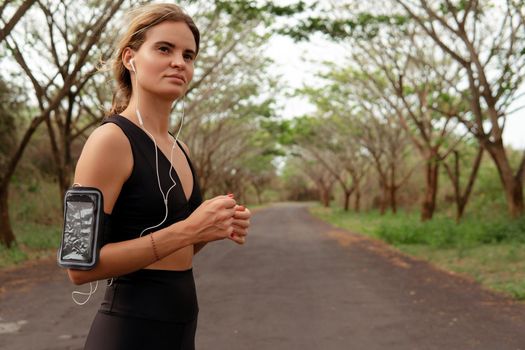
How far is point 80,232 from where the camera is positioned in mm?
1403

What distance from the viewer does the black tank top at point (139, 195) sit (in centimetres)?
153

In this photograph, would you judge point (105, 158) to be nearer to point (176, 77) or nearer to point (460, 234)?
point (176, 77)

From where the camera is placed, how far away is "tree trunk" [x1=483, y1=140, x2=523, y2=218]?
13.6 metres

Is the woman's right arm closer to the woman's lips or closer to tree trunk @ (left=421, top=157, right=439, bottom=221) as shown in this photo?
the woman's lips

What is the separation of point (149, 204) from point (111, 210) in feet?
0.36

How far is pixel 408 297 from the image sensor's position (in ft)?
26.9

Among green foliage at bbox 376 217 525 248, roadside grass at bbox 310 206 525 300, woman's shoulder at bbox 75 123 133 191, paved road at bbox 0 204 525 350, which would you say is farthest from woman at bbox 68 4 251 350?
green foliage at bbox 376 217 525 248

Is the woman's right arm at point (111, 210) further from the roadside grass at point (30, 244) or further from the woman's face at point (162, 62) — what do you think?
the roadside grass at point (30, 244)

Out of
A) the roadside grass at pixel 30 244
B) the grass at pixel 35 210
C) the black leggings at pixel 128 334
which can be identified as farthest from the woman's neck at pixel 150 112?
the grass at pixel 35 210

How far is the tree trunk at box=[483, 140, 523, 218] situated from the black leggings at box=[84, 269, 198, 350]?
523 inches

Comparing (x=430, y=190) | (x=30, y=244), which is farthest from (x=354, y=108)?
(x=30, y=244)

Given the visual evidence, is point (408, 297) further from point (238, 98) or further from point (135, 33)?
point (238, 98)

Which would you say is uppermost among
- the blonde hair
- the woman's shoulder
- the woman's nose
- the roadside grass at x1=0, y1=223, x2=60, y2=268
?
the blonde hair

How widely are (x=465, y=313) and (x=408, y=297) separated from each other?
115cm
